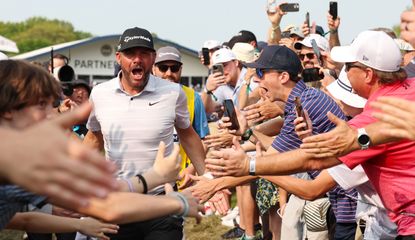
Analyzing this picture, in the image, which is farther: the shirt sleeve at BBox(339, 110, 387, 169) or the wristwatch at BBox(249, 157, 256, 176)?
the wristwatch at BBox(249, 157, 256, 176)

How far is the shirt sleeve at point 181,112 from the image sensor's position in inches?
288

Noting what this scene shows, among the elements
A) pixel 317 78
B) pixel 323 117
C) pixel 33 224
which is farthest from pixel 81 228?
pixel 317 78

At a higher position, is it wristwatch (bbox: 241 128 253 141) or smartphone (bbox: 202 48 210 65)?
smartphone (bbox: 202 48 210 65)

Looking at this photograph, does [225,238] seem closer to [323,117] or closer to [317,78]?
[317,78]

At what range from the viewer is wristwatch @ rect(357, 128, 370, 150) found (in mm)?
5008

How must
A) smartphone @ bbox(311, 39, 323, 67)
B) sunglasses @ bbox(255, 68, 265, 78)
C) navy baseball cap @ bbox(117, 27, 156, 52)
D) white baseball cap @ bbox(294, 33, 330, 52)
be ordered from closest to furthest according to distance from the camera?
navy baseball cap @ bbox(117, 27, 156, 52)
sunglasses @ bbox(255, 68, 265, 78)
smartphone @ bbox(311, 39, 323, 67)
white baseball cap @ bbox(294, 33, 330, 52)

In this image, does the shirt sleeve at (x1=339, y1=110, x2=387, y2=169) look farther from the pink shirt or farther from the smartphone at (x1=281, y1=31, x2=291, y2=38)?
the smartphone at (x1=281, y1=31, x2=291, y2=38)

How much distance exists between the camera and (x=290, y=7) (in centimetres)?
1241

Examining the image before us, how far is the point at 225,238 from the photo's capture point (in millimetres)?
11414

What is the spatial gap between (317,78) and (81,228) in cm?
393

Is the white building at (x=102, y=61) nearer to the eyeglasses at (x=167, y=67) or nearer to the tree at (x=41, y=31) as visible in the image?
the eyeglasses at (x=167, y=67)

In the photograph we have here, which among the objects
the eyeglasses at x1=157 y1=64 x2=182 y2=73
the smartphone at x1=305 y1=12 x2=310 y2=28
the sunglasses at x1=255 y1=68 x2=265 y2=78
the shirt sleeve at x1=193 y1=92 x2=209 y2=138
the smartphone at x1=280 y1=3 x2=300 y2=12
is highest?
the smartphone at x1=280 y1=3 x2=300 y2=12

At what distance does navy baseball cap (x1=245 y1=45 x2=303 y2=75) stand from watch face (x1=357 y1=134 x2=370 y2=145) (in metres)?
2.68

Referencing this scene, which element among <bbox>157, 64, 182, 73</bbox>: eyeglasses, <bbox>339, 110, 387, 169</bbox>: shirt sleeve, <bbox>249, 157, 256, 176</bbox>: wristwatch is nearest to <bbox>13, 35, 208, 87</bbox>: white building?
<bbox>157, 64, 182, 73</bbox>: eyeglasses
